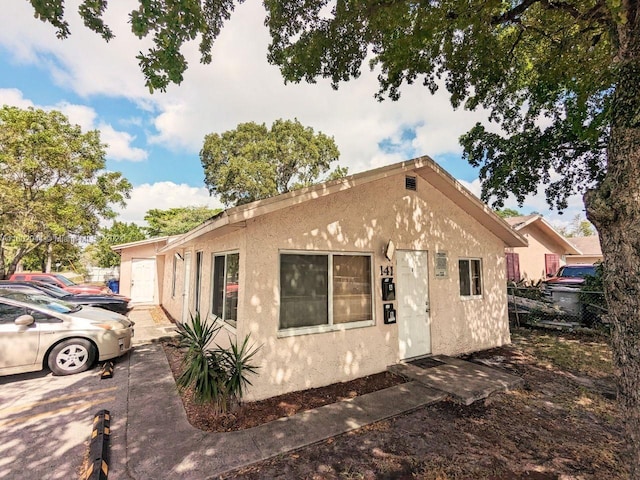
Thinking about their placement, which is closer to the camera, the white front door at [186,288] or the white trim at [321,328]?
the white trim at [321,328]

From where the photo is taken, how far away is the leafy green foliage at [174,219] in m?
34.0

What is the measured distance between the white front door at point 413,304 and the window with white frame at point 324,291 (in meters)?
0.86

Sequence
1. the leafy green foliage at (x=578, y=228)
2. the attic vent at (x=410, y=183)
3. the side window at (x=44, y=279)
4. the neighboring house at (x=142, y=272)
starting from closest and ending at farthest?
1. the attic vent at (x=410, y=183)
2. the side window at (x=44, y=279)
3. the neighboring house at (x=142, y=272)
4. the leafy green foliage at (x=578, y=228)

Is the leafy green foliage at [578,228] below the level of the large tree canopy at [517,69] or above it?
above

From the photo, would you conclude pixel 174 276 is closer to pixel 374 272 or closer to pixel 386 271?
pixel 374 272

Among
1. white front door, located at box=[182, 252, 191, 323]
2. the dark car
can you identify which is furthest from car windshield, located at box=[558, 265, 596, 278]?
the dark car

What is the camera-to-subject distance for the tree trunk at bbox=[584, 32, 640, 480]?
2.46 meters

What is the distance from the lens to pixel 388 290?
582 cm

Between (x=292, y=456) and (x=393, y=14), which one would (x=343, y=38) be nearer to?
(x=393, y=14)

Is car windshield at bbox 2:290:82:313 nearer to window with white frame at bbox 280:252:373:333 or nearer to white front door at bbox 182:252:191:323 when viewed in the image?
white front door at bbox 182:252:191:323

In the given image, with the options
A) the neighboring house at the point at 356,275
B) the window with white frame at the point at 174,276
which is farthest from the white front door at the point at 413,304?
the window with white frame at the point at 174,276

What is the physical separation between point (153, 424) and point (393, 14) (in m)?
6.49

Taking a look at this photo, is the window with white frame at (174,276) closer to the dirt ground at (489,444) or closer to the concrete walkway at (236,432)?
the concrete walkway at (236,432)

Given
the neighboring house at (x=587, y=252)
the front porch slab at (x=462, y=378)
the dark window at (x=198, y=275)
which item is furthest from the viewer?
the neighboring house at (x=587, y=252)
